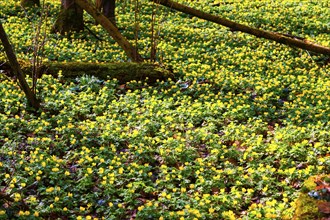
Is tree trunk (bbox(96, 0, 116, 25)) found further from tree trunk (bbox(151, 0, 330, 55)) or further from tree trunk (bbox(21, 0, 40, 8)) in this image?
tree trunk (bbox(21, 0, 40, 8))

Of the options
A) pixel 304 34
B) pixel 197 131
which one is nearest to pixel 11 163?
pixel 197 131

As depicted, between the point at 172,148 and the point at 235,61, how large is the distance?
4234 millimetres

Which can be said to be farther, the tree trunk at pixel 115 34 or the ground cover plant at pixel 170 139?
the tree trunk at pixel 115 34

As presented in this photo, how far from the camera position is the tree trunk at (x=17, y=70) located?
572cm

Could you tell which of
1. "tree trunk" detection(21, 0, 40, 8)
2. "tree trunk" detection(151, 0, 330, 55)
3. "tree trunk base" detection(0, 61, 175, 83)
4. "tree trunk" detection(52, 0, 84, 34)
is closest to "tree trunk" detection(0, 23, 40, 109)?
"tree trunk base" detection(0, 61, 175, 83)

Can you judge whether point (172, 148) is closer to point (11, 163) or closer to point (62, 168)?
point (62, 168)

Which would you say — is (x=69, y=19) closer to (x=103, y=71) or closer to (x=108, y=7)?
(x=108, y=7)

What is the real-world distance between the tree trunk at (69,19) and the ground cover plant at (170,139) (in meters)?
0.72

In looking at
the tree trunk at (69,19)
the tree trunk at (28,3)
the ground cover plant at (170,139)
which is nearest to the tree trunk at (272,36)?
the ground cover plant at (170,139)

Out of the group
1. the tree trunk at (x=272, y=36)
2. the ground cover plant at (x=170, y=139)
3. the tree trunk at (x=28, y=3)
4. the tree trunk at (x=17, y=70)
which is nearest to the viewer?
the ground cover plant at (x=170, y=139)

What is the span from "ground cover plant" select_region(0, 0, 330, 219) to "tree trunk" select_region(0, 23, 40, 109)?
0.58ft

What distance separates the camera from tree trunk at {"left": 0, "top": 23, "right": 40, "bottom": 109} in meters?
5.72

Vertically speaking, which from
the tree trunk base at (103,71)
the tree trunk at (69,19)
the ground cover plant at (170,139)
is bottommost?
the ground cover plant at (170,139)

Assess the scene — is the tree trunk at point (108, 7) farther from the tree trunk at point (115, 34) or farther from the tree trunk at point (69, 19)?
the tree trunk at point (115, 34)
